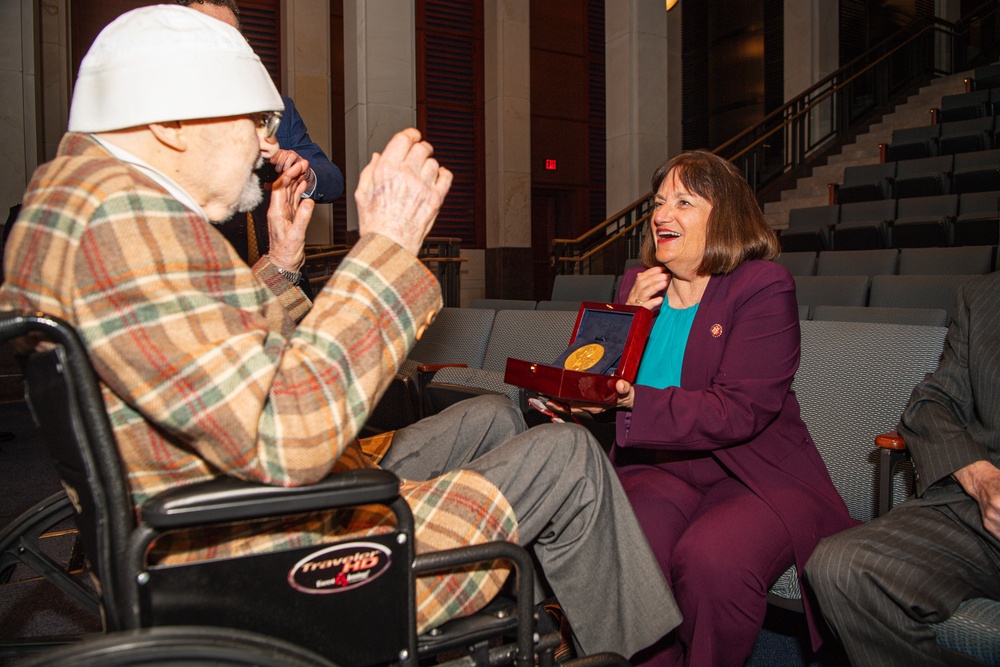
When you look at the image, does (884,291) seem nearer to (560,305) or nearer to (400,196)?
(560,305)

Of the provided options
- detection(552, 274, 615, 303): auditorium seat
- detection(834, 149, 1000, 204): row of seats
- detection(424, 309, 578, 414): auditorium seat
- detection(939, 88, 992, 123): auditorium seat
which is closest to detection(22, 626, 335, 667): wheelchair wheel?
detection(424, 309, 578, 414): auditorium seat

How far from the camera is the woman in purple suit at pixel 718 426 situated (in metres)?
1.49

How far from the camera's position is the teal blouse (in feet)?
6.13

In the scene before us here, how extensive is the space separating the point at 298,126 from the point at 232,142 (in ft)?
5.52

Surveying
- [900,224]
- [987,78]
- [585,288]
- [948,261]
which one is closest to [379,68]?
[585,288]

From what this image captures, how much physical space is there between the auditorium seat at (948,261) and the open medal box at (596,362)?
3388mm

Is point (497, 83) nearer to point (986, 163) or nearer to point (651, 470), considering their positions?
point (986, 163)

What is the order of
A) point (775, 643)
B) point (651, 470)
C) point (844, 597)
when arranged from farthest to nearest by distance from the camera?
point (775, 643) → point (651, 470) → point (844, 597)

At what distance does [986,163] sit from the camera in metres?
6.32

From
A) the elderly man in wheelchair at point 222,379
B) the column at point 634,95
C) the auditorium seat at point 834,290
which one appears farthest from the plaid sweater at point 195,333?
the column at point 634,95

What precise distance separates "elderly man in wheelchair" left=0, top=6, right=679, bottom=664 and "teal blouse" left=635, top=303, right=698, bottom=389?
75 centimetres

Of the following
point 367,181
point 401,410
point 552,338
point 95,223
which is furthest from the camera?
point 552,338

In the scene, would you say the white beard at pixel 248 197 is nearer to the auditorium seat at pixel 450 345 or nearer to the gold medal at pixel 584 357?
the gold medal at pixel 584 357

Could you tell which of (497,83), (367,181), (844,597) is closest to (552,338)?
(844,597)
